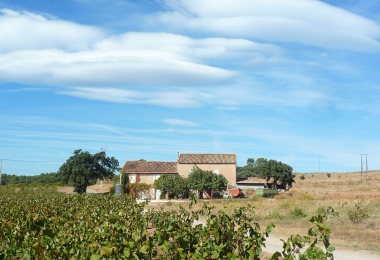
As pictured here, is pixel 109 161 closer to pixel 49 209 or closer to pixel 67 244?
pixel 49 209

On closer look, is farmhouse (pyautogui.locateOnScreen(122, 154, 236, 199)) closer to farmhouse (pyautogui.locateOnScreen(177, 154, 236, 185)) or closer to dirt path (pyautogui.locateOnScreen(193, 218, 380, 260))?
farmhouse (pyautogui.locateOnScreen(177, 154, 236, 185))

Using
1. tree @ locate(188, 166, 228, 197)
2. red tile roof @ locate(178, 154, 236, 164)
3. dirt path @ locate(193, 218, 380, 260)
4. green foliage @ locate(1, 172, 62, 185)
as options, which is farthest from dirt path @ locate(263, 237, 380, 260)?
green foliage @ locate(1, 172, 62, 185)

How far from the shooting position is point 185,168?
192 ft

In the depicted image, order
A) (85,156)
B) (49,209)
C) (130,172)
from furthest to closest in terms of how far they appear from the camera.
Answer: (130,172) → (85,156) → (49,209)

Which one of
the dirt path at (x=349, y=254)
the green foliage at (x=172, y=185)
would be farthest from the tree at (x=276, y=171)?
the dirt path at (x=349, y=254)

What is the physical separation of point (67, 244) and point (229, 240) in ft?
8.45

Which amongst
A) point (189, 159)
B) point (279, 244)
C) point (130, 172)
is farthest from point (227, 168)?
point (279, 244)

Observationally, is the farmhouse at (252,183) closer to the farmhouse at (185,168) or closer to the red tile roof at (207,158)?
the farmhouse at (185,168)

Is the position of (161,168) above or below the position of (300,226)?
above

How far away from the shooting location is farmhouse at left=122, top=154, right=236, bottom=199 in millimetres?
58250

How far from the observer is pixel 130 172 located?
5859 centimetres

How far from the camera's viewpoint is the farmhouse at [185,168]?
191 feet

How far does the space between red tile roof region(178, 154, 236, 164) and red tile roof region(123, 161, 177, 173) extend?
1724 millimetres

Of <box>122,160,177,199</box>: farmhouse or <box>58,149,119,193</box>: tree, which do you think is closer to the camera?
<box>58,149,119,193</box>: tree
